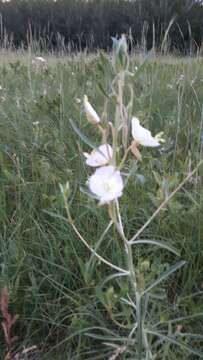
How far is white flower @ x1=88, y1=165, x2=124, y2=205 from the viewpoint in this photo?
676 millimetres

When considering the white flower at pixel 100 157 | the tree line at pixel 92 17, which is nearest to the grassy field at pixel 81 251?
the white flower at pixel 100 157

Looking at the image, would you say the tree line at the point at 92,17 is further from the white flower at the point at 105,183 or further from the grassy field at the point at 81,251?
Answer: the white flower at the point at 105,183

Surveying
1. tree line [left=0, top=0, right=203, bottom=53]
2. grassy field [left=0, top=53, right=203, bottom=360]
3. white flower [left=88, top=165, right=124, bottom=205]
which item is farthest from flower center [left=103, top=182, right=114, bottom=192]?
tree line [left=0, top=0, right=203, bottom=53]

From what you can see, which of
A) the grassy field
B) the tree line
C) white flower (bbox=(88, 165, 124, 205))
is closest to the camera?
white flower (bbox=(88, 165, 124, 205))

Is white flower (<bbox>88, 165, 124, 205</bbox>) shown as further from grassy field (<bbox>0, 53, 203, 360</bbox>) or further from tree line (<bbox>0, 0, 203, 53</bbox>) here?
tree line (<bbox>0, 0, 203, 53</bbox>)

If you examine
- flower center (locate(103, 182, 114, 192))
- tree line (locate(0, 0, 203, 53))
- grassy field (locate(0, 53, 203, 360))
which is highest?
flower center (locate(103, 182, 114, 192))

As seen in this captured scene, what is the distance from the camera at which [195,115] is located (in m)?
2.18

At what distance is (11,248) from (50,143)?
66 cm

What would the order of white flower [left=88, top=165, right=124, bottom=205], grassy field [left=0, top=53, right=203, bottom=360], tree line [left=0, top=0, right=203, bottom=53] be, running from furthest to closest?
tree line [left=0, top=0, right=203, bottom=53], grassy field [left=0, top=53, right=203, bottom=360], white flower [left=88, top=165, right=124, bottom=205]

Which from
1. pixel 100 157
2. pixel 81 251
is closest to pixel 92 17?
pixel 81 251

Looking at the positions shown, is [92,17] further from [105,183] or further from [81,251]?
[105,183]

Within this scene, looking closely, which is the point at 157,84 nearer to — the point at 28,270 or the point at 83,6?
the point at 28,270

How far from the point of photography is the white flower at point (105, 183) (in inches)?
26.6

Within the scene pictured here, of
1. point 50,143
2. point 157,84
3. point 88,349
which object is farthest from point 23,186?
point 157,84
